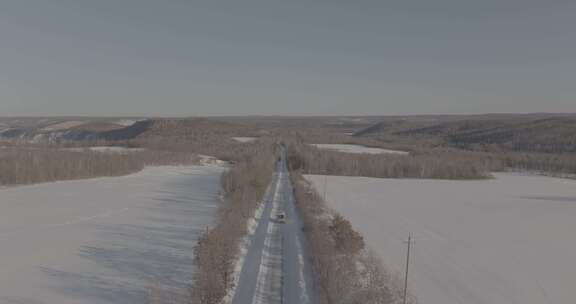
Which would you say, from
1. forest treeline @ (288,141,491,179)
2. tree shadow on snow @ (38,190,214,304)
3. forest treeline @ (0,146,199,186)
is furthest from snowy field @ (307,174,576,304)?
forest treeline @ (0,146,199,186)

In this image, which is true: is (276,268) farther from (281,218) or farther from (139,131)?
(139,131)

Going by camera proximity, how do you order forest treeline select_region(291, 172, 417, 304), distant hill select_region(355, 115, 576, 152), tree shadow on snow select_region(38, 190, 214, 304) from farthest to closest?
distant hill select_region(355, 115, 576, 152) < tree shadow on snow select_region(38, 190, 214, 304) < forest treeline select_region(291, 172, 417, 304)

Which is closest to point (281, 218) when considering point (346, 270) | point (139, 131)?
point (346, 270)

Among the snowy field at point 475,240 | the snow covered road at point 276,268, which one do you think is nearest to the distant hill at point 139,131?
the snowy field at point 475,240

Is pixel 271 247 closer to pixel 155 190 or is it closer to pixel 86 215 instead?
pixel 86 215

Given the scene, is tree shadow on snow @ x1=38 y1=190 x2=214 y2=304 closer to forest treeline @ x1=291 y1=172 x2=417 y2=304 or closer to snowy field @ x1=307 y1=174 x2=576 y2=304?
forest treeline @ x1=291 y1=172 x2=417 y2=304
